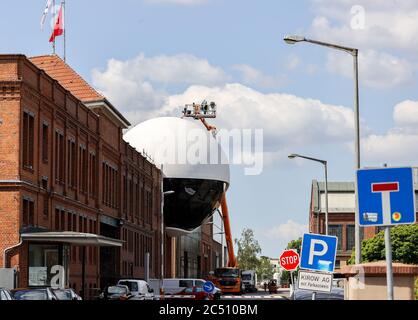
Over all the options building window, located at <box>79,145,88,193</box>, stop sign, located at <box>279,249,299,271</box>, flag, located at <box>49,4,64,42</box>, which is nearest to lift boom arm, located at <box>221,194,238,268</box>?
flag, located at <box>49,4,64,42</box>

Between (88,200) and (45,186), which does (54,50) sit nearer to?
(88,200)

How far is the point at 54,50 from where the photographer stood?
253ft

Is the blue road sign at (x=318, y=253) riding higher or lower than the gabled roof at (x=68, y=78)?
lower

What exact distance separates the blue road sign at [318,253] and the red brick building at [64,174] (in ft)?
92.7

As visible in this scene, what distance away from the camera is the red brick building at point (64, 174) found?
43031 mm

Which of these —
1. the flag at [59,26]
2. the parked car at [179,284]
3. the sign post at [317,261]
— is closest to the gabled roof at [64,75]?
the flag at [59,26]

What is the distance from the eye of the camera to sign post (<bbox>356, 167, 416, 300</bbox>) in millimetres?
8102

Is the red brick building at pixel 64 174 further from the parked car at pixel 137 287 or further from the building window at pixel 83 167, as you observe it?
the parked car at pixel 137 287

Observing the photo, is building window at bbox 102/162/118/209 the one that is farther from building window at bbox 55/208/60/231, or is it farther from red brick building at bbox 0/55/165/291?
building window at bbox 55/208/60/231

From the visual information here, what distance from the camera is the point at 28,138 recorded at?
148 ft
